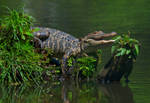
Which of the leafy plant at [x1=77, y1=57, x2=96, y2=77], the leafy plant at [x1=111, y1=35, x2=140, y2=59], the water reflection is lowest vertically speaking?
the water reflection

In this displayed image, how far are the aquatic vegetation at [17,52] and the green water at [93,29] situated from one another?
0.32 metres

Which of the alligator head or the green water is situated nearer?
the green water

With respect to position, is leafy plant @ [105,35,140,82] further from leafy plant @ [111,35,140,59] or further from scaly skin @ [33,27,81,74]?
scaly skin @ [33,27,81,74]

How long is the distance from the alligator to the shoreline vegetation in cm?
17

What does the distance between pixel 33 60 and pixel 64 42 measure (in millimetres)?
1232

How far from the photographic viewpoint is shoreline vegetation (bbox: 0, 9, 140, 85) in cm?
891

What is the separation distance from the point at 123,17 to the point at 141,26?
234 cm

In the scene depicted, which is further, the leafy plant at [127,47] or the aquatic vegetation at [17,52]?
the aquatic vegetation at [17,52]

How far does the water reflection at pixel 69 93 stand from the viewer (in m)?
7.95

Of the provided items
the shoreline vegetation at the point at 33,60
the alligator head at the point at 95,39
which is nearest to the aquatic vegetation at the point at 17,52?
the shoreline vegetation at the point at 33,60

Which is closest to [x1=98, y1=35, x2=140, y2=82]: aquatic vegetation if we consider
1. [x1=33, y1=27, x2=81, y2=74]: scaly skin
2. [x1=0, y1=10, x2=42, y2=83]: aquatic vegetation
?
[x1=33, y1=27, x2=81, y2=74]: scaly skin

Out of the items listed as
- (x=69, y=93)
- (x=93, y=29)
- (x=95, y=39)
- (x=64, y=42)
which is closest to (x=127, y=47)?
(x=95, y=39)

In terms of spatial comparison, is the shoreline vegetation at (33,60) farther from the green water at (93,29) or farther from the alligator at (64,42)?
the green water at (93,29)

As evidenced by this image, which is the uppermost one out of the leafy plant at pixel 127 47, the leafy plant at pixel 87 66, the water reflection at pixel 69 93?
the leafy plant at pixel 127 47
